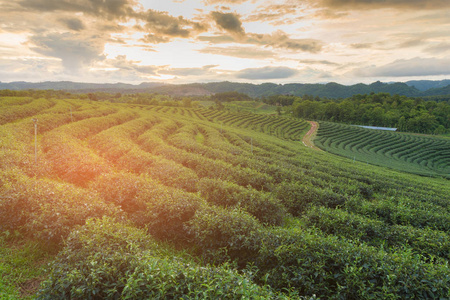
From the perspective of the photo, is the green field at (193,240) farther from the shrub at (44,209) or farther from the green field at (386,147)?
the green field at (386,147)

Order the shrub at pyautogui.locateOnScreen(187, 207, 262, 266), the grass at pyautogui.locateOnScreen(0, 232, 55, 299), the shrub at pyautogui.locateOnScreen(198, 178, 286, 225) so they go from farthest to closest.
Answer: the shrub at pyautogui.locateOnScreen(198, 178, 286, 225) → the shrub at pyautogui.locateOnScreen(187, 207, 262, 266) → the grass at pyautogui.locateOnScreen(0, 232, 55, 299)

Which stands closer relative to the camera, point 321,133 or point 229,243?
point 229,243

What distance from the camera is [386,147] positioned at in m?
80.9

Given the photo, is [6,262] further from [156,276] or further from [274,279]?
[274,279]

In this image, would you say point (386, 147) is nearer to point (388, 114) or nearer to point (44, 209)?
point (388, 114)

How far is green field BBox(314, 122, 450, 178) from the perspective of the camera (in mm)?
67700

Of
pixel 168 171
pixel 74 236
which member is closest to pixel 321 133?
pixel 168 171

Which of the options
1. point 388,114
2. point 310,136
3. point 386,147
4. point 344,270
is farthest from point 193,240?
point 388,114

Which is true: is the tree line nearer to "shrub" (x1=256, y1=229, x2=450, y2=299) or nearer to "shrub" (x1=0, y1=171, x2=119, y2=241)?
"shrub" (x1=256, y1=229, x2=450, y2=299)

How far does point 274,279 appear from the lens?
24.7 feet

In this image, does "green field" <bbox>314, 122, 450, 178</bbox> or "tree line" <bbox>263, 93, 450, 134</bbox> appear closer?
"green field" <bbox>314, 122, 450, 178</bbox>

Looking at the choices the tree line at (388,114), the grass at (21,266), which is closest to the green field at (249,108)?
the tree line at (388,114)

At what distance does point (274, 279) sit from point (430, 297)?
4.09m

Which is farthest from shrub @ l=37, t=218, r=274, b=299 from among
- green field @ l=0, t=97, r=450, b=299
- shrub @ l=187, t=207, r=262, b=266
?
shrub @ l=187, t=207, r=262, b=266
